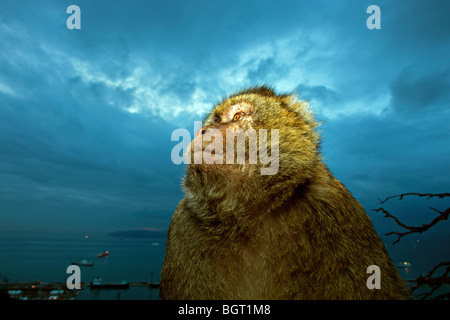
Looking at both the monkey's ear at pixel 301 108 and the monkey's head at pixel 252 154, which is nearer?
the monkey's head at pixel 252 154

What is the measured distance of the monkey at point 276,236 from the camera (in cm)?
138

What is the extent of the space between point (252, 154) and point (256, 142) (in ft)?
0.38

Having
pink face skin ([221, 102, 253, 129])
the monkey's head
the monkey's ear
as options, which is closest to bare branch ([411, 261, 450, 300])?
the monkey's head

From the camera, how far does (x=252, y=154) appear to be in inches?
58.1

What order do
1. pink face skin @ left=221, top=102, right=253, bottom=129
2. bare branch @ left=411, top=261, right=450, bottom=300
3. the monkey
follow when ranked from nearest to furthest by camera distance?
the monkey
bare branch @ left=411, top=261, right=450, bottom=300
pink face skin @ left=221, top=102, right=253, bottom=129

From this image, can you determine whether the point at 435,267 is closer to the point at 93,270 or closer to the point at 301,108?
the point at 301,108

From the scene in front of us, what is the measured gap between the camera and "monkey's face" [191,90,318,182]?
57.2 inches

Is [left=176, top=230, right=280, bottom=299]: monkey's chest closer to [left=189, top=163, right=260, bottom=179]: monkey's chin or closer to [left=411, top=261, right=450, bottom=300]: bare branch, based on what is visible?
[left=189, top=163, right=260, bottom=179]: monkey's chin

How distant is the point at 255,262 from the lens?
4.67 ft

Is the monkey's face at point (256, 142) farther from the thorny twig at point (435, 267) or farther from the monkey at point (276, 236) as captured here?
the thorny twig at point (435, 267)

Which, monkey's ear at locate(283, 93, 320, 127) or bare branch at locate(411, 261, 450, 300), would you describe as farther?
monkey's ear at locate(283, 93, 320, 127)

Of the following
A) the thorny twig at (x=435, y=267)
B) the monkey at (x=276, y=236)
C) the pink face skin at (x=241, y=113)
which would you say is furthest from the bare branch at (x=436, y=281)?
the pink face skin at (x=241, y=113)

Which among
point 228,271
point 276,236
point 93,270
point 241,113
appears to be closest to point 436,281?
point 276,236
